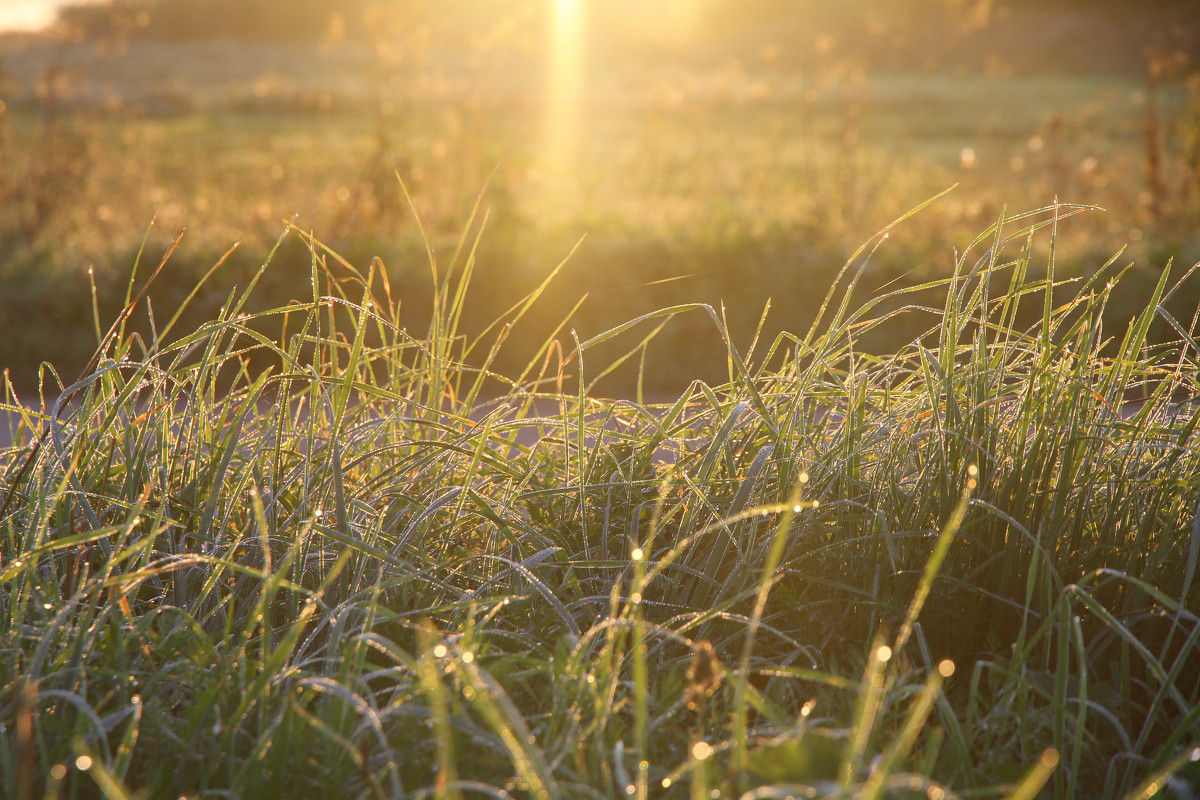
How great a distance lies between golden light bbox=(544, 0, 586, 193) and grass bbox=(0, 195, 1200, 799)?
7.96 m

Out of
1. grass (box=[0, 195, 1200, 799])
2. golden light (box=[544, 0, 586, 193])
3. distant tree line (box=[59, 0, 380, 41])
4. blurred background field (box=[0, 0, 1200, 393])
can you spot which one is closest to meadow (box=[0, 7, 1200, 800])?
grass (box=[0, 195, 1200, 799])

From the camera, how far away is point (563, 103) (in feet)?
81.5

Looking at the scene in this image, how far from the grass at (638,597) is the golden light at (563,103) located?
796 centimetres

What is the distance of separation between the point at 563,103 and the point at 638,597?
24.7 meters

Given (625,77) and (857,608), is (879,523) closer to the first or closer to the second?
(857,608)

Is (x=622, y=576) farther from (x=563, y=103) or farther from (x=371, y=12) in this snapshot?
(x=563, y=103)

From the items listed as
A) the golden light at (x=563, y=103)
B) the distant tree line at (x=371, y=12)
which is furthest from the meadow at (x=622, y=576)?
the golden light at (x=563, y=103)

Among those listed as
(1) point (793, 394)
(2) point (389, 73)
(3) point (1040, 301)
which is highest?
(2) point (389, 73)

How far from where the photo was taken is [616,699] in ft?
5.19

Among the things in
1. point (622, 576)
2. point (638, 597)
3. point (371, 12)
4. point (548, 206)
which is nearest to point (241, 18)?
point (371, 12)

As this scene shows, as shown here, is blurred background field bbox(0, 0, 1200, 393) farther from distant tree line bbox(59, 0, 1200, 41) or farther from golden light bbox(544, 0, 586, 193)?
distant tree line bbox(59, 0, 1200, 41)

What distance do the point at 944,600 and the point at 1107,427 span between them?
1.52ft

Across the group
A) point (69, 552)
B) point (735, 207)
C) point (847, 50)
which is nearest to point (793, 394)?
point (69, 552)

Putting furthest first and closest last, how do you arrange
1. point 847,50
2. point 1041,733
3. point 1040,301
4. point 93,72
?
point 93,72
point 847,50
point 1040,301
point 1041,733
